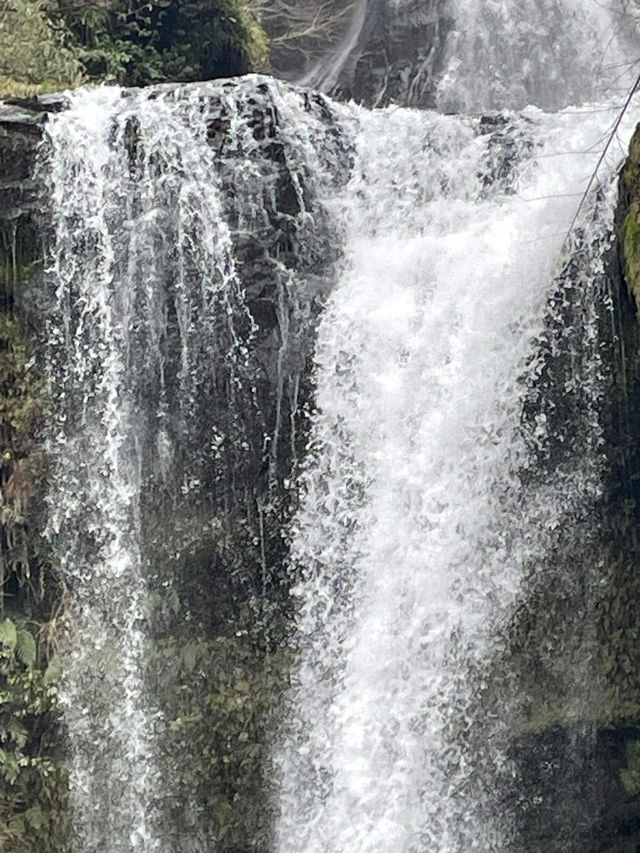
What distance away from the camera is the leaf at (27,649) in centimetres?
590

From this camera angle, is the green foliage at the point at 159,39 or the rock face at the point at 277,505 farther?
→ the green foliage at the point at 159,39

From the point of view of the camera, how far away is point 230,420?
19.8 ft

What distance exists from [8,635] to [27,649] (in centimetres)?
13

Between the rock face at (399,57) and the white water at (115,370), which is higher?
the rock face at (399,57)

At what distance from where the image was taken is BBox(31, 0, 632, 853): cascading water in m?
5.63

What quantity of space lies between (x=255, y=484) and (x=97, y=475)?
35.3 inches

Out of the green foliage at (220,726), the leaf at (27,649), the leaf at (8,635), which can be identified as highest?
the leaf at (8,635)

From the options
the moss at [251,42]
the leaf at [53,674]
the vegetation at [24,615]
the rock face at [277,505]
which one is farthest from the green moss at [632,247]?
the moss at [251,42]

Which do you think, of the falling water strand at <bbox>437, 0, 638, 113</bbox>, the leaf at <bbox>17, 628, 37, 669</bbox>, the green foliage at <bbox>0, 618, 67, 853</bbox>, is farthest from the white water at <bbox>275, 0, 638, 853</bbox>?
the falling water strand at <bbox>437, 0, 638, 113</bbox>

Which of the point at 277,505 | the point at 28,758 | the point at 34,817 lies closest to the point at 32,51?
the point at 277,505

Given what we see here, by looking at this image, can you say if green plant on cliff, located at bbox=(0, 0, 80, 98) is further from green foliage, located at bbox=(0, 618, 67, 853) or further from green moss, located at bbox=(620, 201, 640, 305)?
green moss, located at bbox=(620, 201, 640, 305)

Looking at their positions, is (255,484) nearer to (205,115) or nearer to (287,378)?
(287,378)

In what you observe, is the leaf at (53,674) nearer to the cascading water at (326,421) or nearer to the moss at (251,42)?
the cascading water at (326,421)

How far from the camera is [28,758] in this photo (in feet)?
19.5
